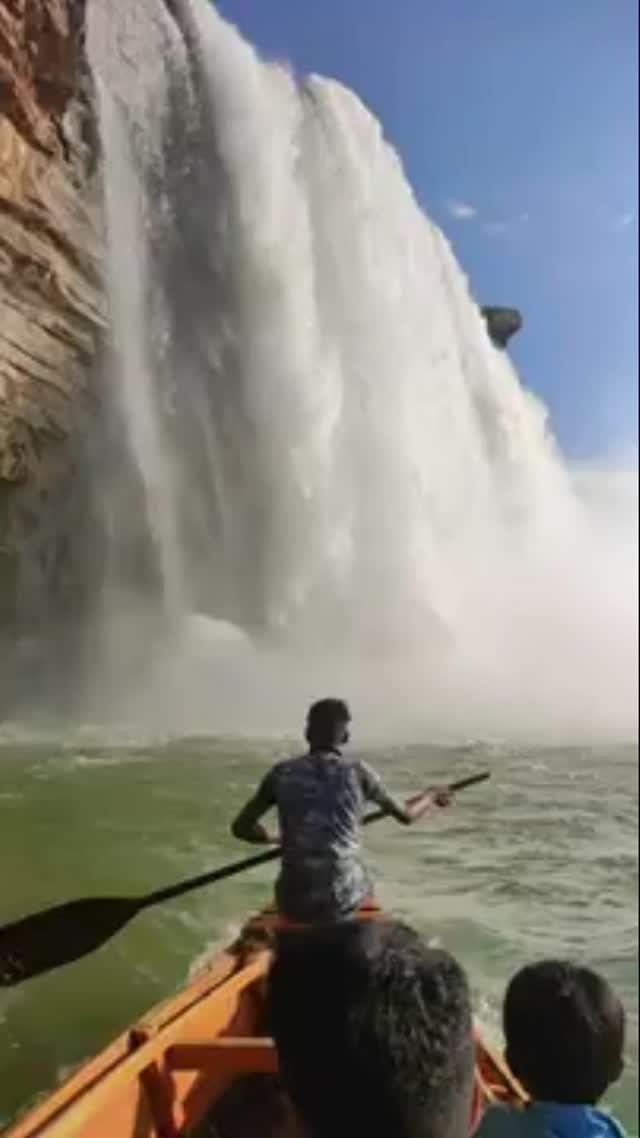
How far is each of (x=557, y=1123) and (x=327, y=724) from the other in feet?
5.11

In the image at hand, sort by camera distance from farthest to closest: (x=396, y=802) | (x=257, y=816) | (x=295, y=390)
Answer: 1. (x=295, y=390)
2. (x=396, y=802)
3. (x=257, y=816)

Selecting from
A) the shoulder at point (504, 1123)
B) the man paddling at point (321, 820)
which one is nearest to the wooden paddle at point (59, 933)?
the man paddling at point (321, 820)

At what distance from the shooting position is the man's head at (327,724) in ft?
9.19

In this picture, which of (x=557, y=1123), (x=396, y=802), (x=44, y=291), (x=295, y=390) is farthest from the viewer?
(x=295, y=390)

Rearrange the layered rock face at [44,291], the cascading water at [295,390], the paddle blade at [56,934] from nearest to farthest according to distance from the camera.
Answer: the paddle blade at [56,934]
the layered rock face at [44,291]
the cascading water at [295,390]

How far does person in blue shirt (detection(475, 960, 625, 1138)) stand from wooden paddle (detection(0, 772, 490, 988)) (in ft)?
5.14

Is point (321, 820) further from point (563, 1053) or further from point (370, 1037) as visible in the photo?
point (370, 1037)

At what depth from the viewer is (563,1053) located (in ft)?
4.22

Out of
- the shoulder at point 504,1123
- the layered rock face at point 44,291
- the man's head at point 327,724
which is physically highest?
the layered rock face at point 44,291

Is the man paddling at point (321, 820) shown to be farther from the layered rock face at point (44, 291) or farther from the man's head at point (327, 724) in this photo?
the layered rock face at point (44, 291)

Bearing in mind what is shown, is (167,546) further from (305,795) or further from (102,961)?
(305,795)

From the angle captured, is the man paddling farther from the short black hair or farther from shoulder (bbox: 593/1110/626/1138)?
the short black hair

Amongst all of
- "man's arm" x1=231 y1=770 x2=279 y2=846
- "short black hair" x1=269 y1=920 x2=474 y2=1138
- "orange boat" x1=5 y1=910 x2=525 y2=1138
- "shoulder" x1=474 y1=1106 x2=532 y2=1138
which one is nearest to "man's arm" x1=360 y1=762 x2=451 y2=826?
"man's arm" x1=231 y1=770 x2=279 y2=846

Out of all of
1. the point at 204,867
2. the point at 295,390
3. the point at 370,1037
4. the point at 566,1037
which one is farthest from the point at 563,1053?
the point at 295,390
